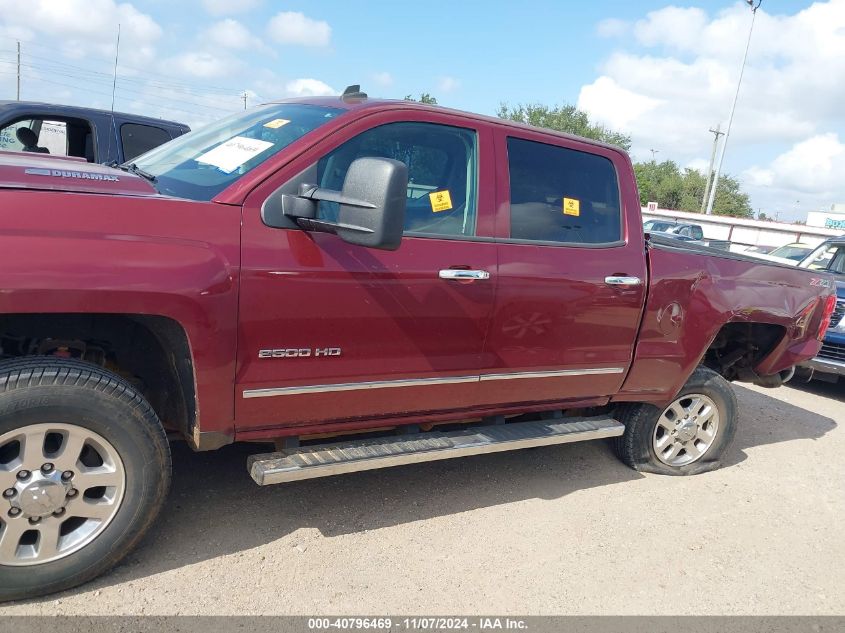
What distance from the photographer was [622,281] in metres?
3.77

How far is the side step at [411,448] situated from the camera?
9.58ft

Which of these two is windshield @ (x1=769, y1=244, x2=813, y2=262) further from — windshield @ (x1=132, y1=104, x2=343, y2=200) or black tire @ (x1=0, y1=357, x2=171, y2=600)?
black tire @ (x1=0, y1=357, x2=171, y2=600)

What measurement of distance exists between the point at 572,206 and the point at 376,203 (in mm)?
1653

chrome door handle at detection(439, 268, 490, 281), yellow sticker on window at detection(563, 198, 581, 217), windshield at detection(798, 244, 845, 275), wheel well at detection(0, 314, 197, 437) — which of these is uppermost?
yellow sticker on window at detection(563, 198, 581, 217)

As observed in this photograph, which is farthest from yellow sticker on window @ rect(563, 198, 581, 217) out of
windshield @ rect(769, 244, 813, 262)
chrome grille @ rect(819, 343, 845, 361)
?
windshield @ rect(769, 244, 813, 262)

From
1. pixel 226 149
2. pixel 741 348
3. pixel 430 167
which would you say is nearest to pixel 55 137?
pixel 226 149

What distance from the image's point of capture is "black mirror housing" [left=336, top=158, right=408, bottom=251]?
8.25 ft

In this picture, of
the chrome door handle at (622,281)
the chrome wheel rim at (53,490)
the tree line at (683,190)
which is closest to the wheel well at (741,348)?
the chrome door handle at (622,281)

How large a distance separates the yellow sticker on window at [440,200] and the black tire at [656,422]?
2.07 meters

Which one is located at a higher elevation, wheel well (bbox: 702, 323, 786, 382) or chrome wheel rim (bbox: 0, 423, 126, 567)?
wheel well (bbox: 702, 323, 786, 382)

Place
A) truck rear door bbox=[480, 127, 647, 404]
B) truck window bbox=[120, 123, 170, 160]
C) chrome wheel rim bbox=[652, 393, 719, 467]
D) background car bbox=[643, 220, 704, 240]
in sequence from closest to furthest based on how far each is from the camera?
truck rear door bbox=[480, 127, 647, 404], chrome wheel rim bbox=[652, 393, 719, 467], truck window bbox=[120, 123, 170, 160], background car bbox=[643, 220, 704, 240]

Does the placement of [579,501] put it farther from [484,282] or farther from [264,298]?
[264,298]

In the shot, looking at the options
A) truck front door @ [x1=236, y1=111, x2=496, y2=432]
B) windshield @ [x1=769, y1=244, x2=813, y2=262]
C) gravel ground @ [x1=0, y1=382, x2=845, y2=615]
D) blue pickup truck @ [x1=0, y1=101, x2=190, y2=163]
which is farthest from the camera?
windshield @ [x1=769, y1=244, x2=813, y2=262]

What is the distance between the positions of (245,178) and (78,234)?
708mm
